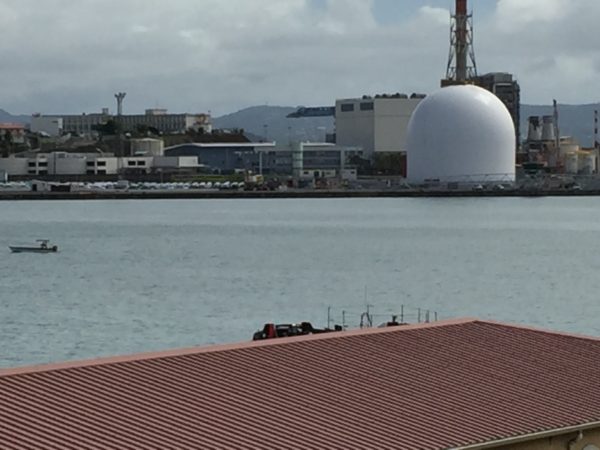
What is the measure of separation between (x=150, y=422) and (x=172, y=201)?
93799 mm

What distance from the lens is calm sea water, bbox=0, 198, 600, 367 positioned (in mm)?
26094

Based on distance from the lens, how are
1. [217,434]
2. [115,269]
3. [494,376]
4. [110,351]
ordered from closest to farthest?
[217,434], [494,376], [110,351], [115,269]

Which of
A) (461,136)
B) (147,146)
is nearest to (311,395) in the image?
(461,136)

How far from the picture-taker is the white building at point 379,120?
4877 inches

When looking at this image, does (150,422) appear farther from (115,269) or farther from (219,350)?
(115,269)

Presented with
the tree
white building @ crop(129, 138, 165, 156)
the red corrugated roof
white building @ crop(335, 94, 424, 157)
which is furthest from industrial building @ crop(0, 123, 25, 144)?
the red corrugated roof

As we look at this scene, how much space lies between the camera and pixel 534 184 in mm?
102688

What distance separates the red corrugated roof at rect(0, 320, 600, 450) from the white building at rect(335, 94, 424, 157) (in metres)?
110

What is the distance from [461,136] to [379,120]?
33963 millimetres

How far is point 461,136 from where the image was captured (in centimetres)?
9156

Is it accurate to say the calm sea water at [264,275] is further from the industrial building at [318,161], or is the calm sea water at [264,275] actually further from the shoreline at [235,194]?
the industrial building at [318,161]

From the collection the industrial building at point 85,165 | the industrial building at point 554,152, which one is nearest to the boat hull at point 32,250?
the industrial building at point 554,152

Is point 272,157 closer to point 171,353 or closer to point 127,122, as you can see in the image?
point 127,122

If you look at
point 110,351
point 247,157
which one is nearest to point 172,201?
point 247,157
